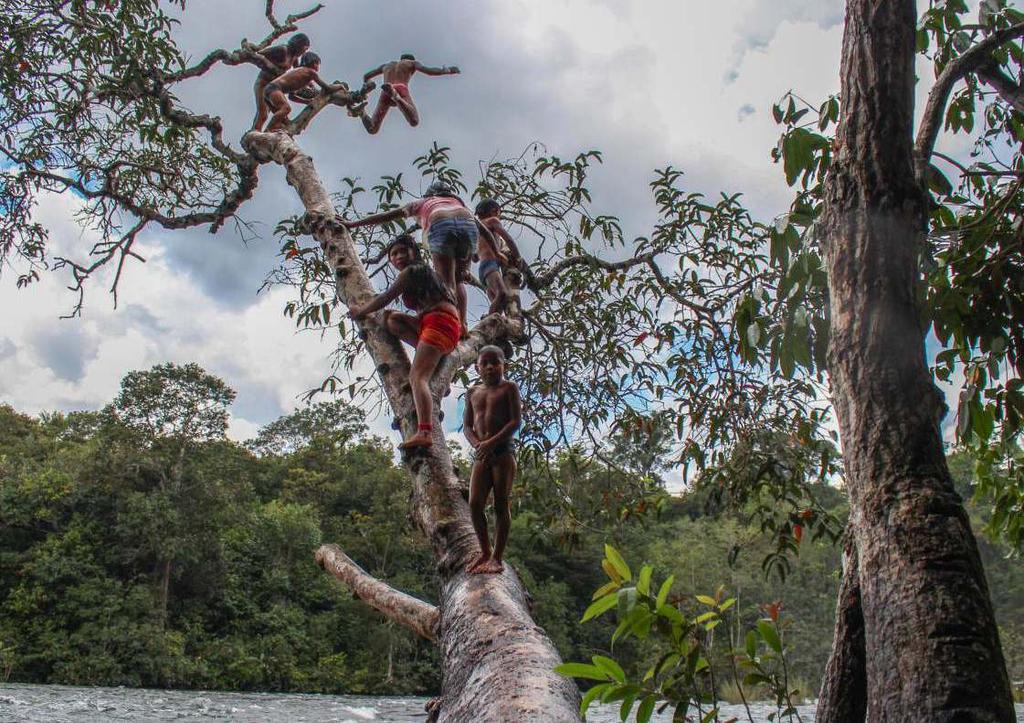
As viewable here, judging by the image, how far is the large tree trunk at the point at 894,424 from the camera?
130 cm

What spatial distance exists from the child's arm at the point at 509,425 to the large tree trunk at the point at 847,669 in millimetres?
1085

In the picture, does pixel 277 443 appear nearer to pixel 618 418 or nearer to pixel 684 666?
pixel 618 418

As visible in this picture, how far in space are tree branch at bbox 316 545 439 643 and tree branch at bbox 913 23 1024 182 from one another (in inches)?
72.8

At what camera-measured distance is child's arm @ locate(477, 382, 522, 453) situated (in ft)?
7.83

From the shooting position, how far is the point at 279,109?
471 centimetres

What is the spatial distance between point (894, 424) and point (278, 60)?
4.83 meters

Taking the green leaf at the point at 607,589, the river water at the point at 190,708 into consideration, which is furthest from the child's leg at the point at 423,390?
the river water at the point at 190,708

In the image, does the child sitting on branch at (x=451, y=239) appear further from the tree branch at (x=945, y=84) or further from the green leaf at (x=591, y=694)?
the green leaf at (x=591, y=694)

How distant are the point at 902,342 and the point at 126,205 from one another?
15.8 ft

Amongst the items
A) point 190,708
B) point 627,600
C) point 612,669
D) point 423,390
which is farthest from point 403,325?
point 190,708

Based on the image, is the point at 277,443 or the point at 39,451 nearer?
the point at 39,451

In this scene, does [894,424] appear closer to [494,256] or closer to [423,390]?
[423,390]

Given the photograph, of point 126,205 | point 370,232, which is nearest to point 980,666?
point 370,232

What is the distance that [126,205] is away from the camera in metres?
4.93
